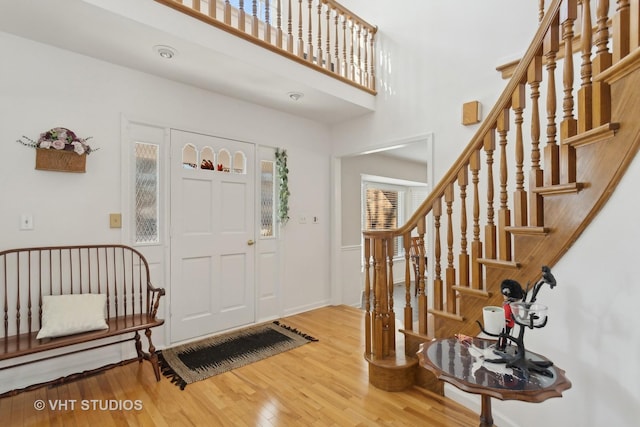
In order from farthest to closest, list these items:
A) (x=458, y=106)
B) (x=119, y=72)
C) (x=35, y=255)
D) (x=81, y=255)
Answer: (x=458, y=106), (x=119, y=72), (x=81, y=255), (x=35, y=255)

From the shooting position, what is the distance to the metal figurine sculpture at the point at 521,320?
127 cm

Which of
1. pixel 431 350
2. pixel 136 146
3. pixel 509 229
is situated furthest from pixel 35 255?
pixel 509 229

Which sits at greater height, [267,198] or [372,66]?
[372,66]

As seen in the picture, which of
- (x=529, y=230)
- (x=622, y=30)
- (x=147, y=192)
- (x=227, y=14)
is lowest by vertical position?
(x=529, y=230)

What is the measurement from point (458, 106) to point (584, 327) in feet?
7.60

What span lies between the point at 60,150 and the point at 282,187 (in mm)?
2122

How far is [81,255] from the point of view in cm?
261

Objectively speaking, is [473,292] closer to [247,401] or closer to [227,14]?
[247,401]

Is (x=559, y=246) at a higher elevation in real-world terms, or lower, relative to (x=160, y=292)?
higher

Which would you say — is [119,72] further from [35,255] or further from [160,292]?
[160,292]


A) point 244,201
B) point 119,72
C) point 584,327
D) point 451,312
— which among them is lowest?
point 451,312

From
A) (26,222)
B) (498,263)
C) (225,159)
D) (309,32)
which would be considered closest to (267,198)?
(225,159)

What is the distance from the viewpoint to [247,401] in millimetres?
2189

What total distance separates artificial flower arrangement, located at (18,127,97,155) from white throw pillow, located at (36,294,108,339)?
112 cm
